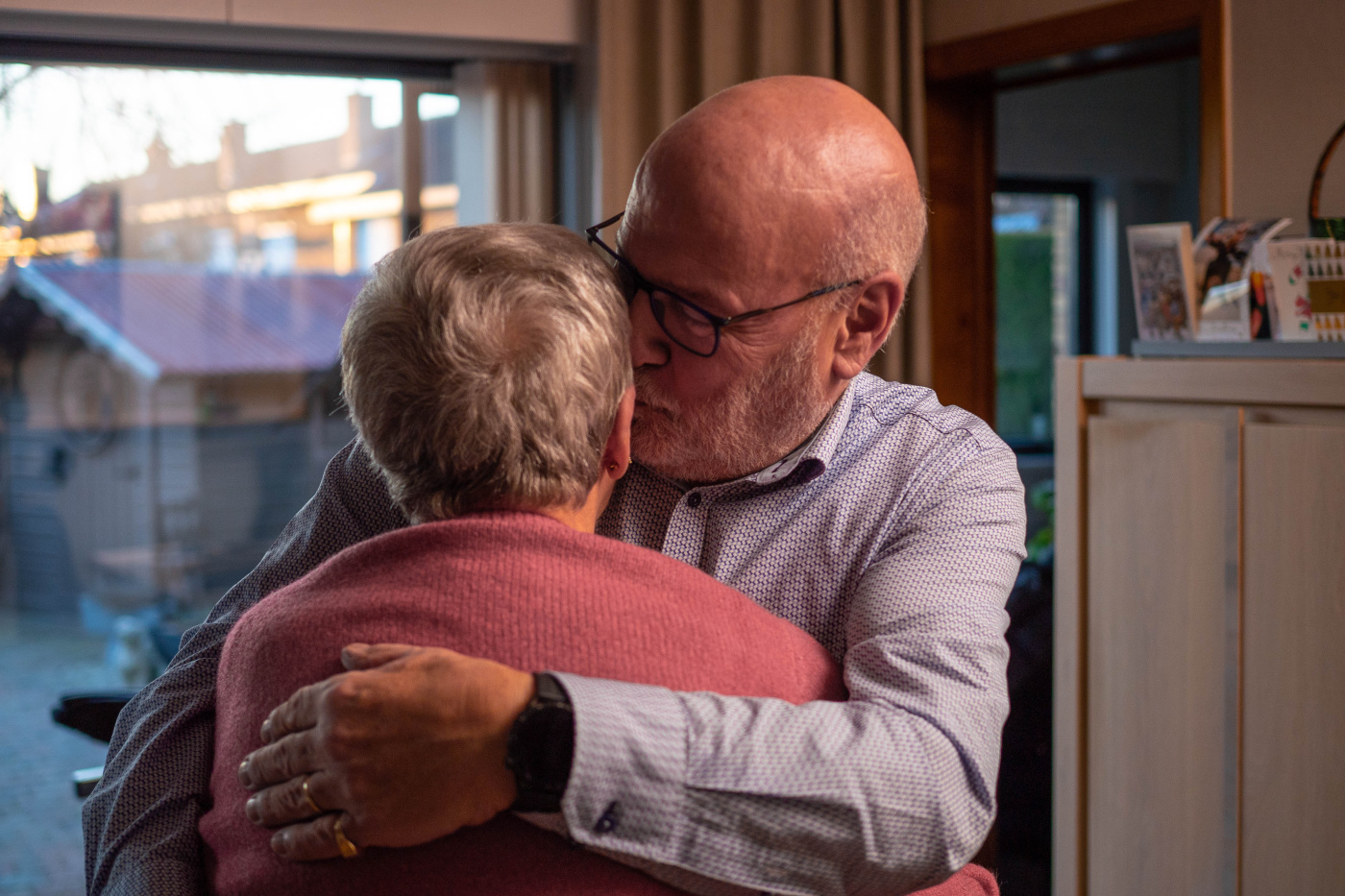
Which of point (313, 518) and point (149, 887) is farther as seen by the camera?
point (313, 518)

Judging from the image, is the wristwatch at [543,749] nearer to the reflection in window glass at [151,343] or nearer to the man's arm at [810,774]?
the man's arm at [810,774]

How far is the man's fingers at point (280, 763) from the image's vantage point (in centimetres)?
87

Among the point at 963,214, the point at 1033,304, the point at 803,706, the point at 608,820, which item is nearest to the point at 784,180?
the point at 803,706

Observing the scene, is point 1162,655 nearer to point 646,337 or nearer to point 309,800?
point 646,337

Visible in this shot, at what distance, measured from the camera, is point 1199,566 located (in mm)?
1962

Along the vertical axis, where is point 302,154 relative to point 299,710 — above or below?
above

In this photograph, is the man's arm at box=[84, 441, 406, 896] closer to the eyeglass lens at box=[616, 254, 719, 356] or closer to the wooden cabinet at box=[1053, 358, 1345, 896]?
the eyeglass lens at box=[616, 254, 719, 356]

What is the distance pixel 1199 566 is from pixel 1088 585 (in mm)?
243

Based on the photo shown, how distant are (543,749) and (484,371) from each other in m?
0.30

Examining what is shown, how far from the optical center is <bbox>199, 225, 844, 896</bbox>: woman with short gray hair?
86cm

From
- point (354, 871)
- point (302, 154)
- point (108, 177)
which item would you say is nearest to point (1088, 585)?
point (354, 871)

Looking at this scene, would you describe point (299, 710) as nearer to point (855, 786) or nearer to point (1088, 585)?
point (855, 786)

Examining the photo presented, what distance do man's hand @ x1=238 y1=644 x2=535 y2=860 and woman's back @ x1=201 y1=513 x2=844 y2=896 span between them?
0.09ft

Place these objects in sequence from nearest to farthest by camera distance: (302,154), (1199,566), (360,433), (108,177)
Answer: (360,433), (1199,566), (108,177), (302,154)
